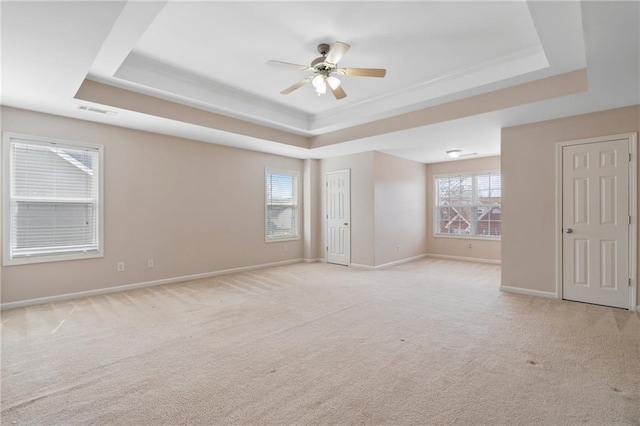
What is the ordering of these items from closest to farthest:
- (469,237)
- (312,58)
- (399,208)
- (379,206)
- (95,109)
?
(312,58) → (95,109) → (379,206) → (399,208) → (469,237)

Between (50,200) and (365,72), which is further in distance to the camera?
(50,200)

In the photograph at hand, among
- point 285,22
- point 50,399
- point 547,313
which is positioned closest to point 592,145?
point 547,313

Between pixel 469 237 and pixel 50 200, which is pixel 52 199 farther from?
pixel 469 237

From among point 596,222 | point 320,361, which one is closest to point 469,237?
point 596,222

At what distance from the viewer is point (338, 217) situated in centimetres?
693

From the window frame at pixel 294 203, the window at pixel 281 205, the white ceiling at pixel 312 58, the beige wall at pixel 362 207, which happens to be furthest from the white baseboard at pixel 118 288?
the white ceiling at pixel 312 58

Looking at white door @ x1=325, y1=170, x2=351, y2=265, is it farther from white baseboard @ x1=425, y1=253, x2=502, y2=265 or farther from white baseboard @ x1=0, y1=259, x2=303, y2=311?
white baseboard @ x1=425, y1=253, x2=502, y2=265

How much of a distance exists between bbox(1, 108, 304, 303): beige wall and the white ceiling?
30cm

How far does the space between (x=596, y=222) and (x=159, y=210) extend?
6.14 meters

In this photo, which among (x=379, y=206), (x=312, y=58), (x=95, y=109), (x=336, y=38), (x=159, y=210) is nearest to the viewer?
(x=336, y=38)

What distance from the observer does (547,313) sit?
142 inches

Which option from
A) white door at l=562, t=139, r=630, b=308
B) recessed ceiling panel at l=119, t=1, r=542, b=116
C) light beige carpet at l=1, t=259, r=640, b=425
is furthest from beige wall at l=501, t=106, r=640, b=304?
recessed ceiling panel at l=119, t=1, r=542, b=116

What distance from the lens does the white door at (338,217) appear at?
6.72 m

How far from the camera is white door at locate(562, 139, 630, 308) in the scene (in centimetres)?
378
